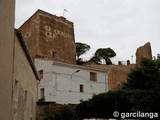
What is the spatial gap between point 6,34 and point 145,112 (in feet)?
30.4

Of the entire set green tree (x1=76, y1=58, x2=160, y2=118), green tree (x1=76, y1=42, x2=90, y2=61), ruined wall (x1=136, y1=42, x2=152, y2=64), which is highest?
green tree (x1=76, y1=42, x2=90, y2=61)

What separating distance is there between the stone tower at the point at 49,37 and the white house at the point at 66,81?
5.04 meters

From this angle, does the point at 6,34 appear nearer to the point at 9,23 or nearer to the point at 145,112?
the point at 9,23

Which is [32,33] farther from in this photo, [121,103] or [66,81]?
[121,103]

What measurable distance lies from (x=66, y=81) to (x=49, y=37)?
28.7 ft

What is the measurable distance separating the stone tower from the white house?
5.04 metres

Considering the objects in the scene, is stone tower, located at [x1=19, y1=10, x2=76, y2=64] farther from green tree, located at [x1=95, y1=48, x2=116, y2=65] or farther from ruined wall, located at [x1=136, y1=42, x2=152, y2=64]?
green tree, located at [x1=95, y1=48, x2=116, y2=65]

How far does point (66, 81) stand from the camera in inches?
1128

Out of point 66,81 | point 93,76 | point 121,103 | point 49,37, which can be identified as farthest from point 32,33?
point 121,103

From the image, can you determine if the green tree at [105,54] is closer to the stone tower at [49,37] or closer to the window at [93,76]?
the stone tower at [49,37]

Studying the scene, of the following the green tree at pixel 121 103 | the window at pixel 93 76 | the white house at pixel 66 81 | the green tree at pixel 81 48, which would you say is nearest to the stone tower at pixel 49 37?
the white house at pixel 66 81

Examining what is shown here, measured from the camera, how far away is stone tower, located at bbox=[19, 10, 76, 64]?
1335 inches

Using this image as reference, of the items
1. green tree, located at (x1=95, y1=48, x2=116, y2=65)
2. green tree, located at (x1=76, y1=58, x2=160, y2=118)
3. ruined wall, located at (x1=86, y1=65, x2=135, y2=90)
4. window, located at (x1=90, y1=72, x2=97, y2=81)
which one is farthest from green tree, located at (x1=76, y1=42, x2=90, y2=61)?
green tree, located at (x1=76, y1=58, x2=160, y2=118)

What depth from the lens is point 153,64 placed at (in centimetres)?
2062
